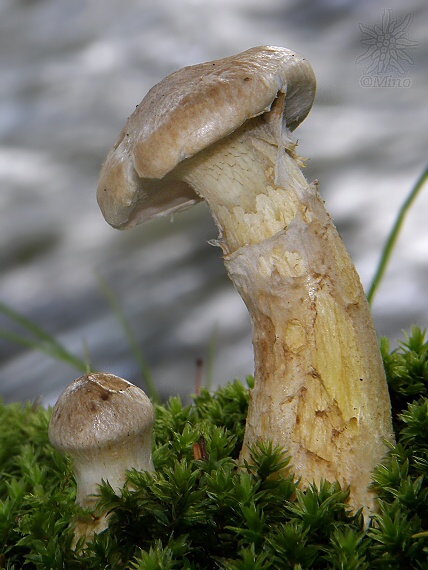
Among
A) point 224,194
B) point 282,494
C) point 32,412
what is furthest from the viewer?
point 32,412

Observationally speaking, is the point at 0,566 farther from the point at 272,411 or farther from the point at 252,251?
the point at 252,251

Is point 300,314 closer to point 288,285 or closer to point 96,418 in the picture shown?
point 288,285

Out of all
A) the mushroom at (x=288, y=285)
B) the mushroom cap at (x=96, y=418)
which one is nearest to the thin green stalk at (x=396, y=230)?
the mushroom at (x=288, y=285)

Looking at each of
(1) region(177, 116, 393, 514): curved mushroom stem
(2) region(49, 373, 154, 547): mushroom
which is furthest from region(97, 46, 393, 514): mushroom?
(2) region(49, 373, 154, 547): mushroom

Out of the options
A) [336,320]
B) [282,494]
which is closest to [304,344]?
[336,320]

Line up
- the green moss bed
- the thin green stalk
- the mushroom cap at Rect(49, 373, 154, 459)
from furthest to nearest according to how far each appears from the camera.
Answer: the thin green stalk, the mushroom cap at Rect(49, 373, 154, 459), the green moss bed

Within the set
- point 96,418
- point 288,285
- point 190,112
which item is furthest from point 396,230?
point 96,418

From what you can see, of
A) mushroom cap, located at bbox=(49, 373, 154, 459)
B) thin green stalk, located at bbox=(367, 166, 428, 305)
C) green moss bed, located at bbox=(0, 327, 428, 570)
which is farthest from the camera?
thin green stalk, located at bbox=(367, 166, 428, 305)

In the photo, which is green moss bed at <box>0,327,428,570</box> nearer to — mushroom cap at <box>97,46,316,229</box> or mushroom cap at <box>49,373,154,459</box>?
mushroom cap at <box>49,373,154,459</box>
